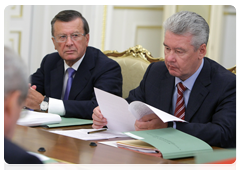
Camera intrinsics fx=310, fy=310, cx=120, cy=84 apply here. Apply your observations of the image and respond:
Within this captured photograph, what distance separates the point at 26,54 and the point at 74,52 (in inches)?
95.0

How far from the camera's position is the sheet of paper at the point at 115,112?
1332 mm

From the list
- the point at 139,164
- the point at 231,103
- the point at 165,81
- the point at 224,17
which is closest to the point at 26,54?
the point at 224,17

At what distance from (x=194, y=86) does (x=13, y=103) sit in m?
1.25

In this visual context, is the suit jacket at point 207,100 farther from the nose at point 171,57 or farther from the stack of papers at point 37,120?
the stack of papers at point 37,120

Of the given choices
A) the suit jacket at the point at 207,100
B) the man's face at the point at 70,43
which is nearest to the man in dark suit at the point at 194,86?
the suit jacket at the point at 207,100

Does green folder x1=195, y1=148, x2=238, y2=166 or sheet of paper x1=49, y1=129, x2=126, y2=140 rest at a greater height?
green folder x1=195, y1=148, x2=238, y2=166

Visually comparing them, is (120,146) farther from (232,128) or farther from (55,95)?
(55,95)

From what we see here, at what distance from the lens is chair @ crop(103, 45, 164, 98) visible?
2.42m

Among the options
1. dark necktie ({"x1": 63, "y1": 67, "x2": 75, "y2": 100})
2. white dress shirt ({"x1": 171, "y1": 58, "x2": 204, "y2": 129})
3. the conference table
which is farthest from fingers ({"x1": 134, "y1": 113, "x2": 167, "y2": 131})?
dark necktie ({"x1": 63, "y1": 67, "x2": 75, "y2": 100})

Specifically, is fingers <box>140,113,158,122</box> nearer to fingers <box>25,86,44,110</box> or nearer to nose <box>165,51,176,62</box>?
nose <box>165,51,176,62</box>

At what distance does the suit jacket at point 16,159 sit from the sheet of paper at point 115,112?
2.40 feet

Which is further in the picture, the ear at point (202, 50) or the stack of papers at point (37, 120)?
the ear at point (202, 50)

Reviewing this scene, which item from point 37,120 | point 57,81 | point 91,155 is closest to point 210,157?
point 91,155

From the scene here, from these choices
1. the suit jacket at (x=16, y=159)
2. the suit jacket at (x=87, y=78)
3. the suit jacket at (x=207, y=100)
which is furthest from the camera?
the suit jacket at (x=87, y=78)
